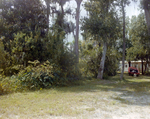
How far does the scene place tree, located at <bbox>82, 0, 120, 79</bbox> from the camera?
17.2 meters

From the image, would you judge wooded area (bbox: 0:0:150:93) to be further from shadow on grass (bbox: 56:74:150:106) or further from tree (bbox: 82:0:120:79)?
shadow on grass (bbox: 56:74:150:106)

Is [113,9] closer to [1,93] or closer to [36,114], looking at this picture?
[1,93]

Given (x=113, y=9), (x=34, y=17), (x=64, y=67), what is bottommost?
(x=64, y=67)

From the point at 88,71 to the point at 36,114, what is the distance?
16.6m

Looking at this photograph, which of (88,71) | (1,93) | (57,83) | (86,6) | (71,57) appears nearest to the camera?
(1,93)

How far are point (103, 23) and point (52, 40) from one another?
690 centimetres

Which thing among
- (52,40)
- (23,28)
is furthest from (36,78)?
(23,28)


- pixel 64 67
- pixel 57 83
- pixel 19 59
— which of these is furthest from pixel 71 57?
pixel 19 59

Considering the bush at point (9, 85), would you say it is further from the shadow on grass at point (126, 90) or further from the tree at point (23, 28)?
the tree at point (23, 28)

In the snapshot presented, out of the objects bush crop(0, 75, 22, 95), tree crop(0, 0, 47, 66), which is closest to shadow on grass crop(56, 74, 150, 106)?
bush crop(0, 75, 22, 95)

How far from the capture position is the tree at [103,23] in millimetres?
17219

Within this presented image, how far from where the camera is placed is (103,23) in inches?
676

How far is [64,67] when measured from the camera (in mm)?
13250

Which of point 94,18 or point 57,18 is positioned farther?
point 57,18
